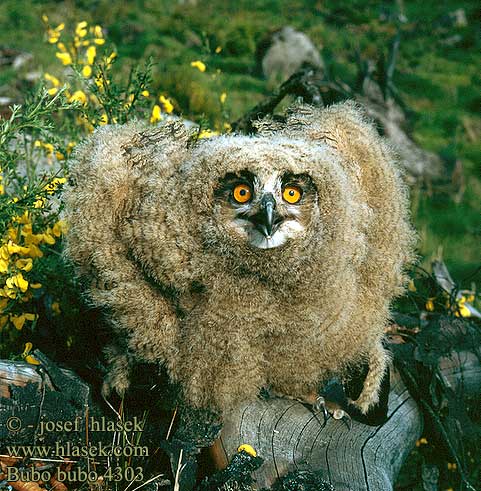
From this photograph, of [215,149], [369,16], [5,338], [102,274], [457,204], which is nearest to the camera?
[215,149]

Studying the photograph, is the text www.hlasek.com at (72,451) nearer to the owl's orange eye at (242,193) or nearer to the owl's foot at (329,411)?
the owl's foot at (329,411)

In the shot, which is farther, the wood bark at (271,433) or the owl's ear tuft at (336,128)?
the owl's ear tuft at (336,128)

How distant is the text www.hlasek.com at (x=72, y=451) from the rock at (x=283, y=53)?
9.88m

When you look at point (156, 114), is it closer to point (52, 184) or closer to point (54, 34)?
point (52, 184)

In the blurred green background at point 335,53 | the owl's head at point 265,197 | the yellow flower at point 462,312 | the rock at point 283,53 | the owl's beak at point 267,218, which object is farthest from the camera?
the rock at point 283,53

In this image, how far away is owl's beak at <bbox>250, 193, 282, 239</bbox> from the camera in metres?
2.65

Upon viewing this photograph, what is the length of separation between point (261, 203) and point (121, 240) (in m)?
0.74

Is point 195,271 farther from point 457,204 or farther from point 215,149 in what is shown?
point 457,204

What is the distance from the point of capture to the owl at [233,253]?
9.36 feet

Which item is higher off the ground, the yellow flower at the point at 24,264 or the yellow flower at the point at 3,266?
the yellow flower at the point at 3,266

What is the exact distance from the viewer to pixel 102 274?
3094 mm

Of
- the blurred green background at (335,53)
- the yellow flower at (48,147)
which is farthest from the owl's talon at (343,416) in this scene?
the blurred green background at (335,53)

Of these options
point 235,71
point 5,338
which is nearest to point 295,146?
point 5,338

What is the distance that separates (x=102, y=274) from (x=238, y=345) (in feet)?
2.32
